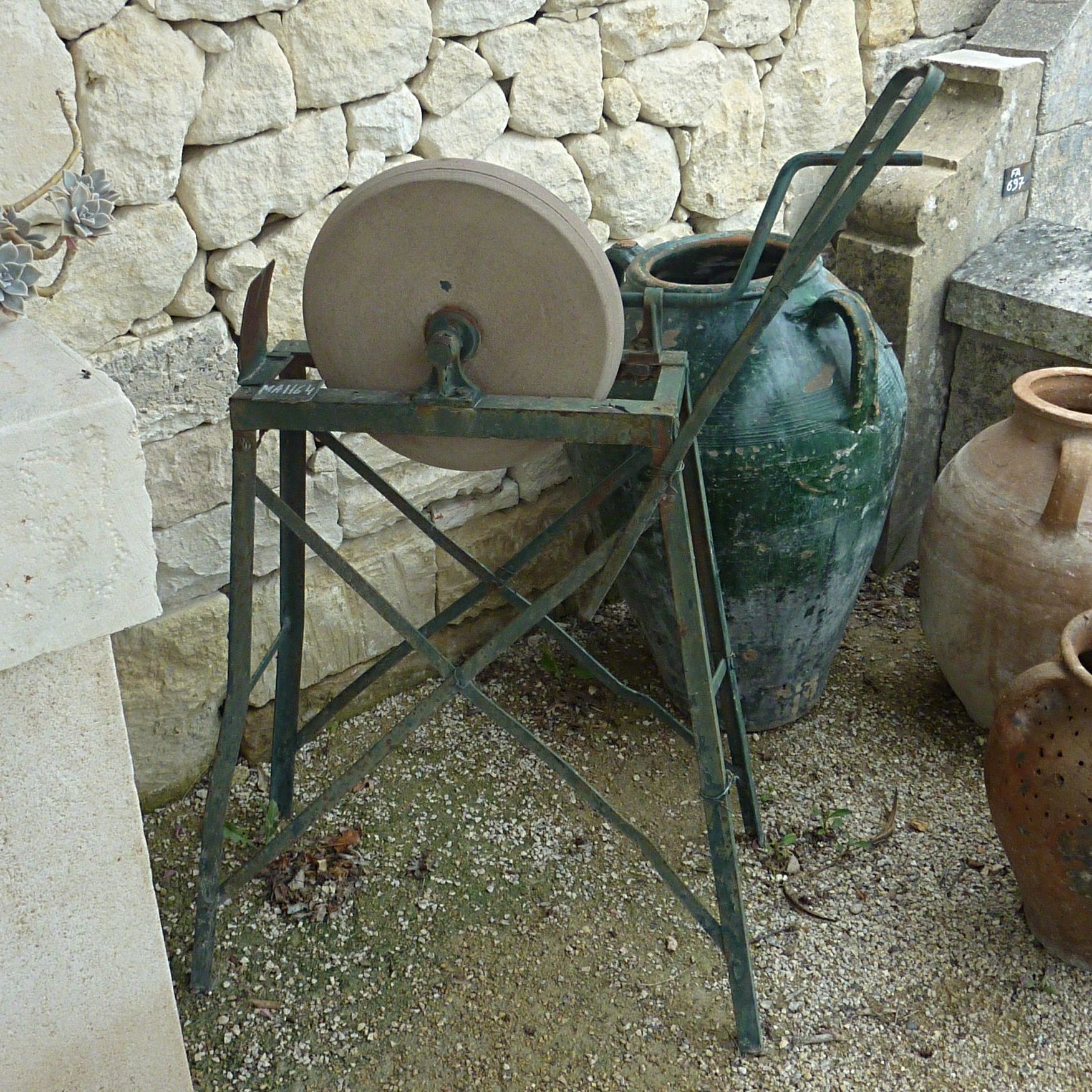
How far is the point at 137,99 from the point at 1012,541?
1.96 meters

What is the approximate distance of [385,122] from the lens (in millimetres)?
2469

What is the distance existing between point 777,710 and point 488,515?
2.89 ft

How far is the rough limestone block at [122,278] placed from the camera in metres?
2.18

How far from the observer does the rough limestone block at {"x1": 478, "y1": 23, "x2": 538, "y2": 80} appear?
2.56 meters

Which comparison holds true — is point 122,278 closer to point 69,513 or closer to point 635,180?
point 69,513

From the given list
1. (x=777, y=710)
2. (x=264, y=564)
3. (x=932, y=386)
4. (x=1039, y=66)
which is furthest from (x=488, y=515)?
(x=1039, y=66)

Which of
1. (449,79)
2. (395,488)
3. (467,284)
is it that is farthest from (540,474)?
(467,284)

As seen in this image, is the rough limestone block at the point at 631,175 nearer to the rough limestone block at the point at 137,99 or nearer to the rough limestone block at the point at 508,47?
the rough limestone block at the point at 508,47

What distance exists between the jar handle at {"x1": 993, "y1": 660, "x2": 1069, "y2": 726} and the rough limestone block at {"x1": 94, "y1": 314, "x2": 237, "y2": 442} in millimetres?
1588

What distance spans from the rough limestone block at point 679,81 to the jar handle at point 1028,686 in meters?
1.59

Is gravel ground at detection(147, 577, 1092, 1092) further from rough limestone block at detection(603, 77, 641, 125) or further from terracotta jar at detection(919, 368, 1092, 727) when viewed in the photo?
rough limestone block at detection(603, 77, 641, 125)

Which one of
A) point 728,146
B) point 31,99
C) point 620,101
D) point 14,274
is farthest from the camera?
point 728,146

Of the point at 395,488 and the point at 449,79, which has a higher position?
A: the point at 449,79

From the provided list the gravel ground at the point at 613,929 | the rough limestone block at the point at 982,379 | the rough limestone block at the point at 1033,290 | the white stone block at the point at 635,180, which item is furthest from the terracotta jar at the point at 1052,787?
the white stone block at the point at 635,180
